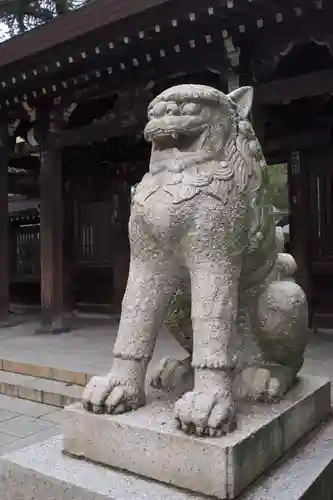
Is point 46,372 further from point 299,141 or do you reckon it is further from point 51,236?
point 299,141

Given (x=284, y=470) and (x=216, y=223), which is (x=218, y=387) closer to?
(x=284, y=470)

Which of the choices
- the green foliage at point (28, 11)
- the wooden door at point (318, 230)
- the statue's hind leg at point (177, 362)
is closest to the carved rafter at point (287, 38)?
the wooden door at point (318, 230)

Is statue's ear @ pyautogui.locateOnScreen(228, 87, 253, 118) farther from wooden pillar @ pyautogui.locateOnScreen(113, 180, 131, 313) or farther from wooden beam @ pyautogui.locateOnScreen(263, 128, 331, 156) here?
wooden pillar @ pyautogui.locateOnScreen(113, 180, 131, 313)

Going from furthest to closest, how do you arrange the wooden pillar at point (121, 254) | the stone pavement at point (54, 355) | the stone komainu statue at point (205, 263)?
the wooden pillar at point (121, 254)
the stone pavement at point (54, 355)
the stone komainu statue at point (205, 263)

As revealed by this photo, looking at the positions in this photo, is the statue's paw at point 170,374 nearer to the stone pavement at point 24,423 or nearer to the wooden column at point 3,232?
the stone pavement at point 24,423

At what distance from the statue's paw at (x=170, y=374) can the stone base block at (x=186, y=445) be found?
153mm

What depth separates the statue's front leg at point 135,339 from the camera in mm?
1680

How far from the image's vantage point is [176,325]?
1.94 m

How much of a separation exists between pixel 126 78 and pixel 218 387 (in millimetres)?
4984

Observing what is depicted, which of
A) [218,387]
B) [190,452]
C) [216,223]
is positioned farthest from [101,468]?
[216,223]

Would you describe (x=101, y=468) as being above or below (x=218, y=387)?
below

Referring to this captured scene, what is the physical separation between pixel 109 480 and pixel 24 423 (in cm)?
207

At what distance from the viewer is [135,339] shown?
67.5 inches

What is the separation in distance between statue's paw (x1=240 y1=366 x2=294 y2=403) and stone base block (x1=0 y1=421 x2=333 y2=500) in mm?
219
